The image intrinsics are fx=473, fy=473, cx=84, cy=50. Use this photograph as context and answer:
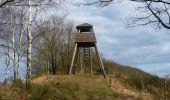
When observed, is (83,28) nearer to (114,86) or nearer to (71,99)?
(114,86)

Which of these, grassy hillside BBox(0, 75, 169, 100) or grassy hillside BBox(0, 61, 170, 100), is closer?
grassy hillside BBox(0, 75, 169, 100)

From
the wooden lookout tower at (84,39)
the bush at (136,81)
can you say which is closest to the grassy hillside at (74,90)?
the bush at (136,81)

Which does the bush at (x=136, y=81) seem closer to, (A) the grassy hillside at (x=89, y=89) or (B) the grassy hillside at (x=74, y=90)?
(A) the grassy hillside at (x=89, y=89)

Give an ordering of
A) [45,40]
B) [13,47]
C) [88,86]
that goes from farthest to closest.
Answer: [45,40] < [13,47] < [88,86]

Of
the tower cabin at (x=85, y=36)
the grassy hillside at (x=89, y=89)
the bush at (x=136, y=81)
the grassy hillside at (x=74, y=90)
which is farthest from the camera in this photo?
the tower cabin at (x=85, y=36)

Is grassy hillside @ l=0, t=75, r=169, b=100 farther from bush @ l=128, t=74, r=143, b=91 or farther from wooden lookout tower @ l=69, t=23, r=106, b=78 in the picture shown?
wooden lookout tower @ l=69, t=23, r=106, b=78

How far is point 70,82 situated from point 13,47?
10.0m

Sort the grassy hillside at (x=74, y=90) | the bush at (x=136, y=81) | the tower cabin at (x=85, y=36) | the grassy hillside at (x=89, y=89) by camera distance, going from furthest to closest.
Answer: the tower cabin at (x=85, y=36), the bush at (x=136, y=81), the grassy hillside at (x=89, y=89), the grassy hillside at (x=74, y=90)

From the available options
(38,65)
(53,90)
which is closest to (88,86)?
(53,90)

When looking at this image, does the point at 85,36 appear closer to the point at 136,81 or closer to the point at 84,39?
the point at 84,39

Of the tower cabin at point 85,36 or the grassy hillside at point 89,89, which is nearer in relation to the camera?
the grassy hillside at point 89,89

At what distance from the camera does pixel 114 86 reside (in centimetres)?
3703

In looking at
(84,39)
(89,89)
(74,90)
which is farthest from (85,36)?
(74,90)

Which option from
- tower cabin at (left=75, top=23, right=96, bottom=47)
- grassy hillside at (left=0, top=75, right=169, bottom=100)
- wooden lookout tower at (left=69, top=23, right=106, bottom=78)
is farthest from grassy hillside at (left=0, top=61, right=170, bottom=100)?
tower cabin at (left=75, top=23, right=96, bottom=47)
